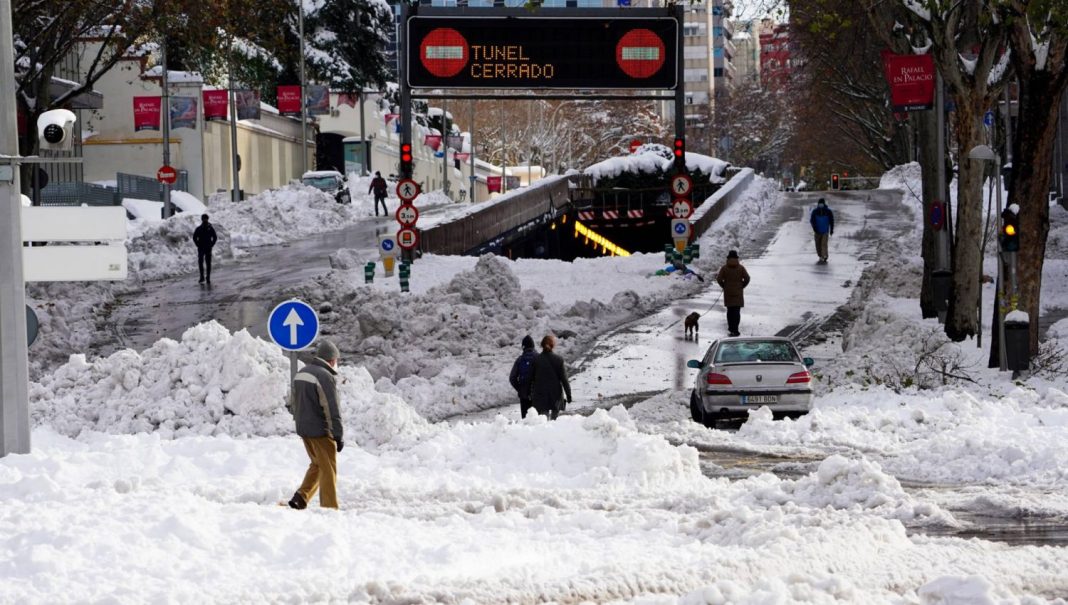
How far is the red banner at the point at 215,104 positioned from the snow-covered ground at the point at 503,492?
116 feet

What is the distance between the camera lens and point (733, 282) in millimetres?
29266

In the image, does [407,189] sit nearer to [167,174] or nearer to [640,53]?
[640,53]

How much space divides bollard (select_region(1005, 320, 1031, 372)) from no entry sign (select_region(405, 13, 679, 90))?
15.1 m

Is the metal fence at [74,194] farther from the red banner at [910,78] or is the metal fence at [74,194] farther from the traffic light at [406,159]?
the red banner at [910,78]

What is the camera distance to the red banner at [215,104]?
59.8 meters

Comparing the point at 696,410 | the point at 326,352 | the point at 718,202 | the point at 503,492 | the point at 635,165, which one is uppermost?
the point at 635,165

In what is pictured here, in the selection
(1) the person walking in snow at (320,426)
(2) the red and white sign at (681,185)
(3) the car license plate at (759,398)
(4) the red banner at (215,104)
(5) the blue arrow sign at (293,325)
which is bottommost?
(3) the car license plate at (759,398)

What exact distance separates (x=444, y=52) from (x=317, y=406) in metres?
23.5

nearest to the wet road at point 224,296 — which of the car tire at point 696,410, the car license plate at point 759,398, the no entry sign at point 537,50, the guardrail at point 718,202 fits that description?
the no entry sign at point 537,50

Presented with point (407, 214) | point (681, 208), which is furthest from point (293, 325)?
point (681, 208)

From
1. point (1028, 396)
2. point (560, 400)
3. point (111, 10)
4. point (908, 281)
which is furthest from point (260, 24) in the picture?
point (1028, 396)

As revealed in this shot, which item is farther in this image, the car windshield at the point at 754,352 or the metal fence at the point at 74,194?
the metal fence at the point at 74,194

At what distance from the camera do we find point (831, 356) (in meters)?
27.9

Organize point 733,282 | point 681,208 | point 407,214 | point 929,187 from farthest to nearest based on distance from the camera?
point 681,208
point 407,214
point 929,187
point 733,282
